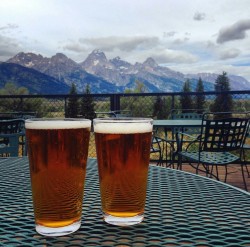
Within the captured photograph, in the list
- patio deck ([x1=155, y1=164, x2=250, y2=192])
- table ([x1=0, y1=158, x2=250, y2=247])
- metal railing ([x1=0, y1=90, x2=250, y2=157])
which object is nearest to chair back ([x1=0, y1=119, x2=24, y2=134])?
table ([x1=0, y1=158, x2=250, y2=247])

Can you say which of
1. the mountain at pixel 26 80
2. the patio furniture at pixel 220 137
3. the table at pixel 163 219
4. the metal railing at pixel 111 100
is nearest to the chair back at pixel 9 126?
the table at pixel 163 219

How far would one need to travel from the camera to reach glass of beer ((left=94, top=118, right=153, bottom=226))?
1.99 ft

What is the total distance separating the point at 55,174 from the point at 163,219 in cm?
22

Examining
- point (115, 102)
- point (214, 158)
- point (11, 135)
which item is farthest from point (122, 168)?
point (115, 102)

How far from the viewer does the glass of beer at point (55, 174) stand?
561 mm

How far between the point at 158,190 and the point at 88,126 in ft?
1.10

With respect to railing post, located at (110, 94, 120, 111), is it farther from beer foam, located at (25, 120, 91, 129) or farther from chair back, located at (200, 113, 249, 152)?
beer foam, located at (25, 120, 91, 129)

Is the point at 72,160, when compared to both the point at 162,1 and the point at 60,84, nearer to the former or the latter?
the point at 162,1

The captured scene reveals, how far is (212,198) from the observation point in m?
0.78

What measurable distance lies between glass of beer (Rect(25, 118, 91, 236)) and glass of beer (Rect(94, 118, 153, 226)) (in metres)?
0.06

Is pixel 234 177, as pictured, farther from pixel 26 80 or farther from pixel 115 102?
pixel 26 80

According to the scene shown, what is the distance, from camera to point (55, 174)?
0.56 metres

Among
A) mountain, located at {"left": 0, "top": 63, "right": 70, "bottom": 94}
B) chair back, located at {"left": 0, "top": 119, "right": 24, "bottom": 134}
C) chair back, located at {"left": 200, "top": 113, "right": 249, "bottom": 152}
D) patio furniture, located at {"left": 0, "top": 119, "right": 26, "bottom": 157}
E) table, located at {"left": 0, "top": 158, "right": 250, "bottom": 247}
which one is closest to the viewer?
table, located at {"left": 0, "top": 158, "right": 250, "bottom": 247}

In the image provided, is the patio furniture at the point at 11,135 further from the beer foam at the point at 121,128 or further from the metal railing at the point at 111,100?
the metal railing at the point at 111,100
